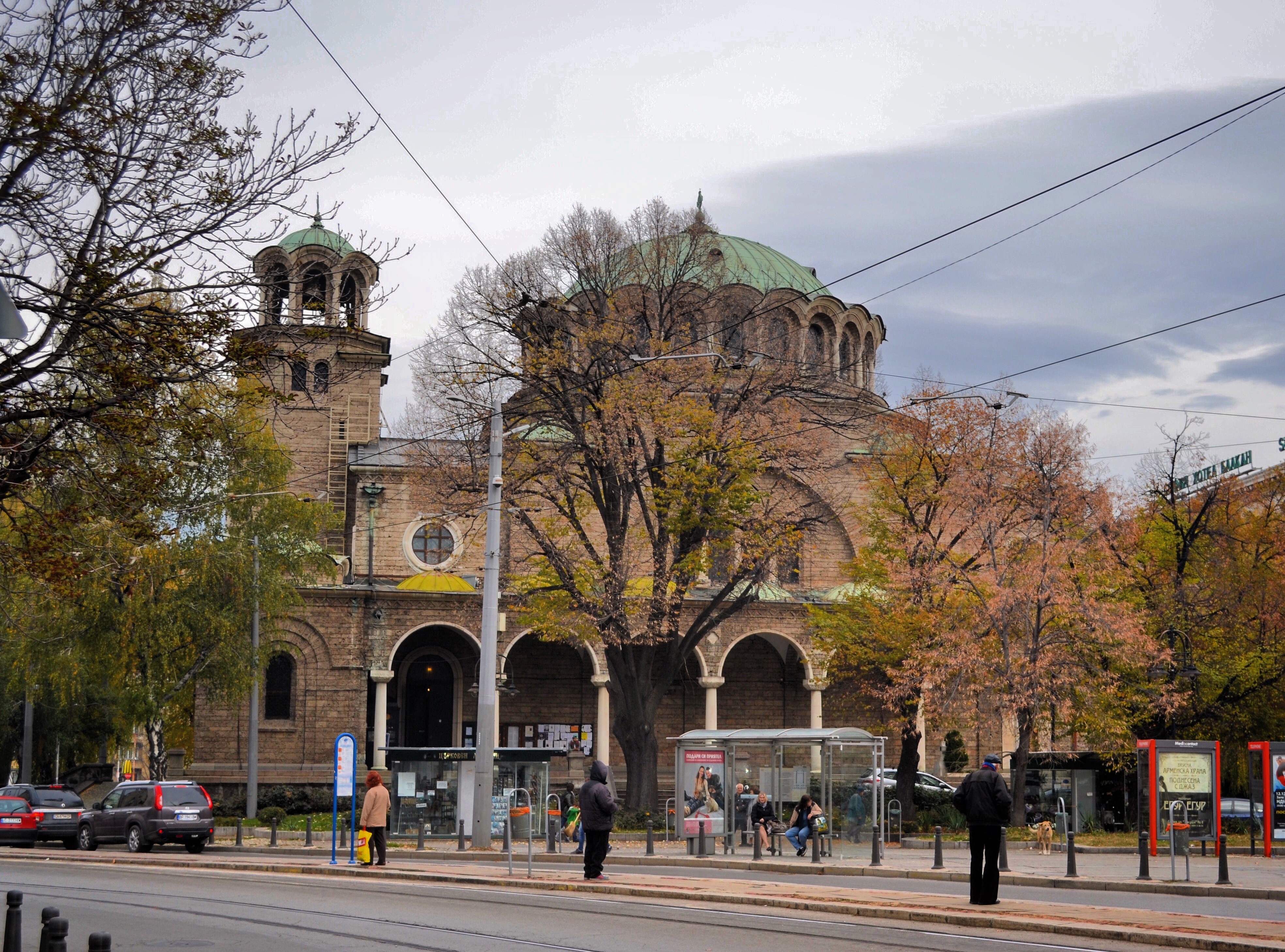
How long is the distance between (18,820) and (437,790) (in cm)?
1035

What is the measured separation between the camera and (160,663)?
32750 millimetres

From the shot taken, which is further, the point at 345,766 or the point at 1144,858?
the point at 345,766

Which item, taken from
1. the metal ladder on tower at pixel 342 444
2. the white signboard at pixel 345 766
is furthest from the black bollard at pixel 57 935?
the metal ladder on tower at pixel 342 444

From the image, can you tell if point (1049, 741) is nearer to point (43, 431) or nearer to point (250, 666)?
point (250, 666)

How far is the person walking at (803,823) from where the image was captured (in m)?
24.0

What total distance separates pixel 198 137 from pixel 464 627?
108 feet

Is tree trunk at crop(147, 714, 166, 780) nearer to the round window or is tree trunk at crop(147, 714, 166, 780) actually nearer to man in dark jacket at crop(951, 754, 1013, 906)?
the round window

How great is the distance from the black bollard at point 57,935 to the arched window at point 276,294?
5693mm

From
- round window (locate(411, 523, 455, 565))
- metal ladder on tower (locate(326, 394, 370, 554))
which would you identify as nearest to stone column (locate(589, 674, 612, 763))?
round window (locate(411, 523, 455, 565))

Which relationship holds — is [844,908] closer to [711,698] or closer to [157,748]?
[157,748]

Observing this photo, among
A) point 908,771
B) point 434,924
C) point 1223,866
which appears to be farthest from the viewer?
point 908,771

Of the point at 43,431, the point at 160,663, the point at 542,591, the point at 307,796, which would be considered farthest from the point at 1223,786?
the point at 43,431

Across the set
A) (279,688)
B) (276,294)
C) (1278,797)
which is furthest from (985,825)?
(279,688)

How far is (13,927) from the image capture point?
28.5ft
